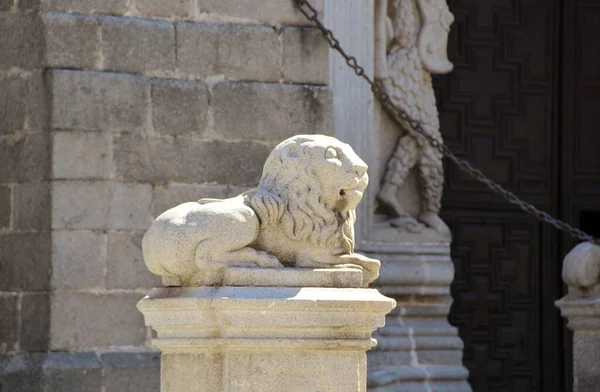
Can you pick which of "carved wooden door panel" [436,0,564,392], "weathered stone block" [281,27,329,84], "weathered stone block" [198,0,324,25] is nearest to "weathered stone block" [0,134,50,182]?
"weathered stone block" [198,0,324,25]

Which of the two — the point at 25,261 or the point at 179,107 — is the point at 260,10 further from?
the point at 25,261

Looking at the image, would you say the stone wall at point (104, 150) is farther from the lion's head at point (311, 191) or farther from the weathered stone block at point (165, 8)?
the lion's head at point (311, 191)

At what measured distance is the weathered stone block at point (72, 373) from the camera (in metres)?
8.69

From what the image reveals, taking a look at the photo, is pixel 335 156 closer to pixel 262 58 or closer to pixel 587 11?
pixel 262 58

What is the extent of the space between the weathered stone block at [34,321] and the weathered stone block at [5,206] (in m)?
0.42

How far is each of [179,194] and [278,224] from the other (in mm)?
2791

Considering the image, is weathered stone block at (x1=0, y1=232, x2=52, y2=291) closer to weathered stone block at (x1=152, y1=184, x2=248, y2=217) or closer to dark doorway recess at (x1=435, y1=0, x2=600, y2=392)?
weathered stone block at (x1=152, y1=184, x2=248, y2=217)

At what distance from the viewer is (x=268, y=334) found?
19.9ft

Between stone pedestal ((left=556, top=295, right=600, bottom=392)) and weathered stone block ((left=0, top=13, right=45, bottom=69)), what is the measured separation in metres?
3.08

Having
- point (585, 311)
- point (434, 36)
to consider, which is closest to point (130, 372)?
A: point (585, 311)

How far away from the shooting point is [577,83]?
488 inches

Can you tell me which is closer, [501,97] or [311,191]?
[311,191]

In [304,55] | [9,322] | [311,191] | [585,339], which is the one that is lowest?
[585,339]

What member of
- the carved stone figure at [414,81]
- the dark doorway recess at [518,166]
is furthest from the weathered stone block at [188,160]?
the dark doorway recess at [518,166]
